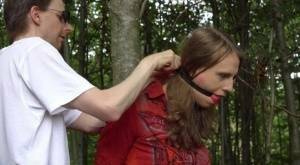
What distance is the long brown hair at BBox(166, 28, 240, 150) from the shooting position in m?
2.38

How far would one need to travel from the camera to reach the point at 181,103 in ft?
7.89

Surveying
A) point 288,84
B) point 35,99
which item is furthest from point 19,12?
point 288,84

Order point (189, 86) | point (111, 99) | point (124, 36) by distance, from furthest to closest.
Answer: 1. point (124, 36)
2. point (189, 86)
3. point (111, 99)

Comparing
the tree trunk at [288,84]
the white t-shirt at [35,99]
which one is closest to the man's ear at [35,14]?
the white t-shirt at [35,99]

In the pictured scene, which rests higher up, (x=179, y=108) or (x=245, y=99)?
(x=179, y=108)

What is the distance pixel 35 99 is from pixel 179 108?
0.61m

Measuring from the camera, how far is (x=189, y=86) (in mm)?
2420

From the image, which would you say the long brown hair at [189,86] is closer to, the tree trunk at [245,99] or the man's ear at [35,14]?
the man's ear at [35,14]

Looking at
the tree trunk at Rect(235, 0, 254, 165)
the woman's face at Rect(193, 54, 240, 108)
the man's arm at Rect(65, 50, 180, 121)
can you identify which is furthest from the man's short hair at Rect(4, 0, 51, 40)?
the tree trunk at Rect(235, 0, 254, 165)

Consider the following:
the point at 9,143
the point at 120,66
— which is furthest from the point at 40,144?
the point at 120,66

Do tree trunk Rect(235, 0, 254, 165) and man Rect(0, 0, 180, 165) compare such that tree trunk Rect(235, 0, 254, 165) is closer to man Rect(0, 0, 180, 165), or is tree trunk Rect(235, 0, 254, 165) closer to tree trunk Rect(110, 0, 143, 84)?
tree trunk Rect(110, 0, 143, 84)

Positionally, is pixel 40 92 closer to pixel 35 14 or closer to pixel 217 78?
pixel 35 14

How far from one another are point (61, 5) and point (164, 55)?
49 centimetres

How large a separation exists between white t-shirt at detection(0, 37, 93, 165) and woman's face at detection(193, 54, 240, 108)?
516 millimetres
